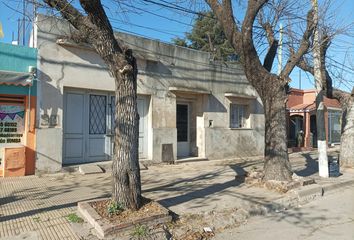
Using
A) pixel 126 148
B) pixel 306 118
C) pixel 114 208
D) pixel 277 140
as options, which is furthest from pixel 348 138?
pixel 114 208

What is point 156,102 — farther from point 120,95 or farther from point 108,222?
point 108,222

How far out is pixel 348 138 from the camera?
493 inches

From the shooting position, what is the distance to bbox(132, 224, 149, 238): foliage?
4.95 metres

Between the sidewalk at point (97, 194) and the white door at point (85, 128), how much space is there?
3.50ft

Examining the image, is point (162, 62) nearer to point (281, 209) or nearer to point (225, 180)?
point (225, 180)

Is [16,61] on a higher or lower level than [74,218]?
higher

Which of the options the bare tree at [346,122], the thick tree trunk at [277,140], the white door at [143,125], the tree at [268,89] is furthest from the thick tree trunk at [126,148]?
the bare tree at [346,122]

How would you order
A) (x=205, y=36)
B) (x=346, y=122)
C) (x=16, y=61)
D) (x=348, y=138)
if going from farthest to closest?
(x=205, y=36)
(x=346, y=122)
(x=348, y=138)
(x=16, y=61)

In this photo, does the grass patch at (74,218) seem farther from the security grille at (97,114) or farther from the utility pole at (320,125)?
the utility pole at (320,125)

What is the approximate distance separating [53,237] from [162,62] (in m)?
8.44

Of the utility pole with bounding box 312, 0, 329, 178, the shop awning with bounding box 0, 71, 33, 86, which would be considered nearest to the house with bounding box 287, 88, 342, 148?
the utility pole with bounding box 312, 0, 329, 178

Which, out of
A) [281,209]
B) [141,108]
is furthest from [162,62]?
[281,209]

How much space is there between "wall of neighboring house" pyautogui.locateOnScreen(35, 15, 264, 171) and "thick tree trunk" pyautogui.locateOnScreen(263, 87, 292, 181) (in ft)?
15.3

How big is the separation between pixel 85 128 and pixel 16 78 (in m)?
2.60
